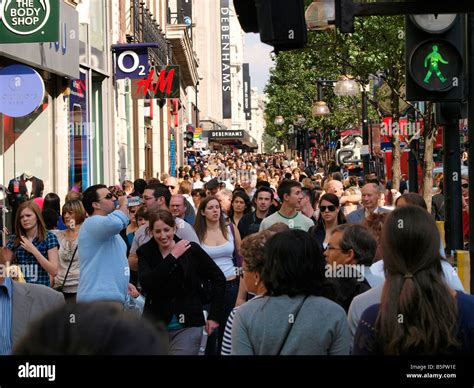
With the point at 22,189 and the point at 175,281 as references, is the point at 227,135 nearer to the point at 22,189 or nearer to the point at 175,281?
the point at 22,189

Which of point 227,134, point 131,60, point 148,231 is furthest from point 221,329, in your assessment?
point 227,134

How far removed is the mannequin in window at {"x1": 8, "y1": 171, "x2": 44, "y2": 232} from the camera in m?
14.8

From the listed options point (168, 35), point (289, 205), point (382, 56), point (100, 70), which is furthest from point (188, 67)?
point (289, 205)

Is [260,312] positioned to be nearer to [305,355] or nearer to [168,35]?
[305,355]

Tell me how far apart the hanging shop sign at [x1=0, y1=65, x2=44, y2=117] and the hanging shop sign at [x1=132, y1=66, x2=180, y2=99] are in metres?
10.9

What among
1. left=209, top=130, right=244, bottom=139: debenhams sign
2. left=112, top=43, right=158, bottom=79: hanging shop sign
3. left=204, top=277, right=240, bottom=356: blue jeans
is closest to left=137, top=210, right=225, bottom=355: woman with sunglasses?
left=204, top=277, right=240, bottom=356: blue jeans

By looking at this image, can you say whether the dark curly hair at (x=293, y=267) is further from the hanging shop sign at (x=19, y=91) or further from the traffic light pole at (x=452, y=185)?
the hanging shop sign at (x=19, y=91)

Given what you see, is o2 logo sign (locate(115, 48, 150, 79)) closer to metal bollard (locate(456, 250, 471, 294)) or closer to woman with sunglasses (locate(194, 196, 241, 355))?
woman with sunglasses (locate(194, 196, 241, 355))

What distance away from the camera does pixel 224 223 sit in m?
9.45

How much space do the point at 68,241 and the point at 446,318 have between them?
5.32 metres

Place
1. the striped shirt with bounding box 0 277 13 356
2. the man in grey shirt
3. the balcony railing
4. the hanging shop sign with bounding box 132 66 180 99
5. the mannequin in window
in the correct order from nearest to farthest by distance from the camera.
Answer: the striped shirt with bounding box 0 277 13 356 → the man in grey shirt → the mannequin in window → the hanging shop sign with bounding box 132 66 180 99 → the balcony railing

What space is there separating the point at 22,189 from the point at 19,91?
1550 mm

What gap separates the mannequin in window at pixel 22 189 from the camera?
1477cm

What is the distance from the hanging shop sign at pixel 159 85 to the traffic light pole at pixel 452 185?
17.1 metres
